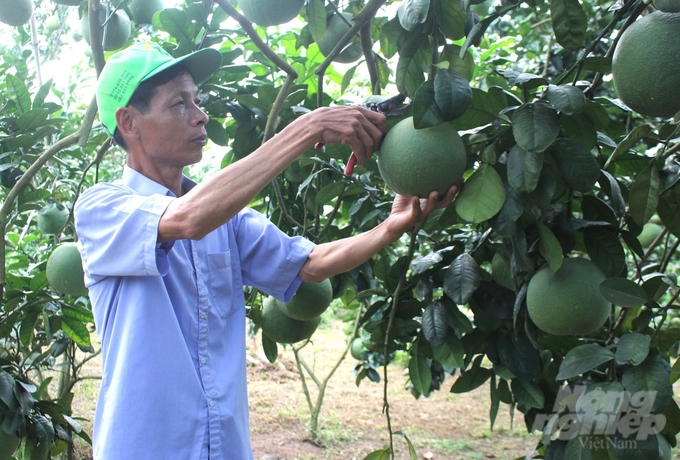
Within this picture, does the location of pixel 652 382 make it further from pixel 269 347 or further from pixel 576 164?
pixel 269 347

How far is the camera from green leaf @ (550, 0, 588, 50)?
3.75 feet

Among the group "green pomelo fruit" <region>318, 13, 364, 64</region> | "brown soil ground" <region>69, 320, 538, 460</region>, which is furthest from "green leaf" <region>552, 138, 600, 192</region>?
"brown soil ground" <region>69, 320, 538, 460</region>

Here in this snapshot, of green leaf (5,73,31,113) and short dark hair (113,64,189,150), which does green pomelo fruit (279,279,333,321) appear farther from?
green leaf (5,73,31,113)

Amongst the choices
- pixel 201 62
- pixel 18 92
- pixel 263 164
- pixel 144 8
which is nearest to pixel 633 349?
pixel 263 164

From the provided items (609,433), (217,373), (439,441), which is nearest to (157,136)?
(217,373)

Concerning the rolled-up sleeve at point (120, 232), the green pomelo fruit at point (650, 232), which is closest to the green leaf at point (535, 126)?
the rolled-up sleeve at point (120, 232)

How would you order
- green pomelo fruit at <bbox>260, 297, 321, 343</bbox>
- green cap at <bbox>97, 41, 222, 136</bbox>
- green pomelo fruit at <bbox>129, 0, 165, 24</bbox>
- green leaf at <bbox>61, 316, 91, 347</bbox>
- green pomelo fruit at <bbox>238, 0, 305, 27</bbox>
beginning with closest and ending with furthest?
1. green pomelo fruit at <bbox>238, 0, 305, 27</bbox>
2. green cap at <bbox>97, 41, 222, 136</bbox>
3. green pomelo fruit at <bbox>260, 297, 321, 343</bbox>
4. green pomelo fruit at <bbox>129, 0, 165, 24</bbox>
5. green leaf at <bbox>61, 316, 91, 347</bbox>

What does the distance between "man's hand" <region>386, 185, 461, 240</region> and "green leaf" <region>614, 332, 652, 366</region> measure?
42 centimetres

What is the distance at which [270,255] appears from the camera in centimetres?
167

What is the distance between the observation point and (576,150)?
1.13 m

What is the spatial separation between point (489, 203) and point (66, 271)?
1.69 meters

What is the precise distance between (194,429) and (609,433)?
0.84 m

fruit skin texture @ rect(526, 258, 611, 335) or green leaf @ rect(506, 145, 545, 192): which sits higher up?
green leaf @ rect(506, 145, 545, 192)

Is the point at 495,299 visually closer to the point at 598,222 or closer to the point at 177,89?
the point at 598,222
